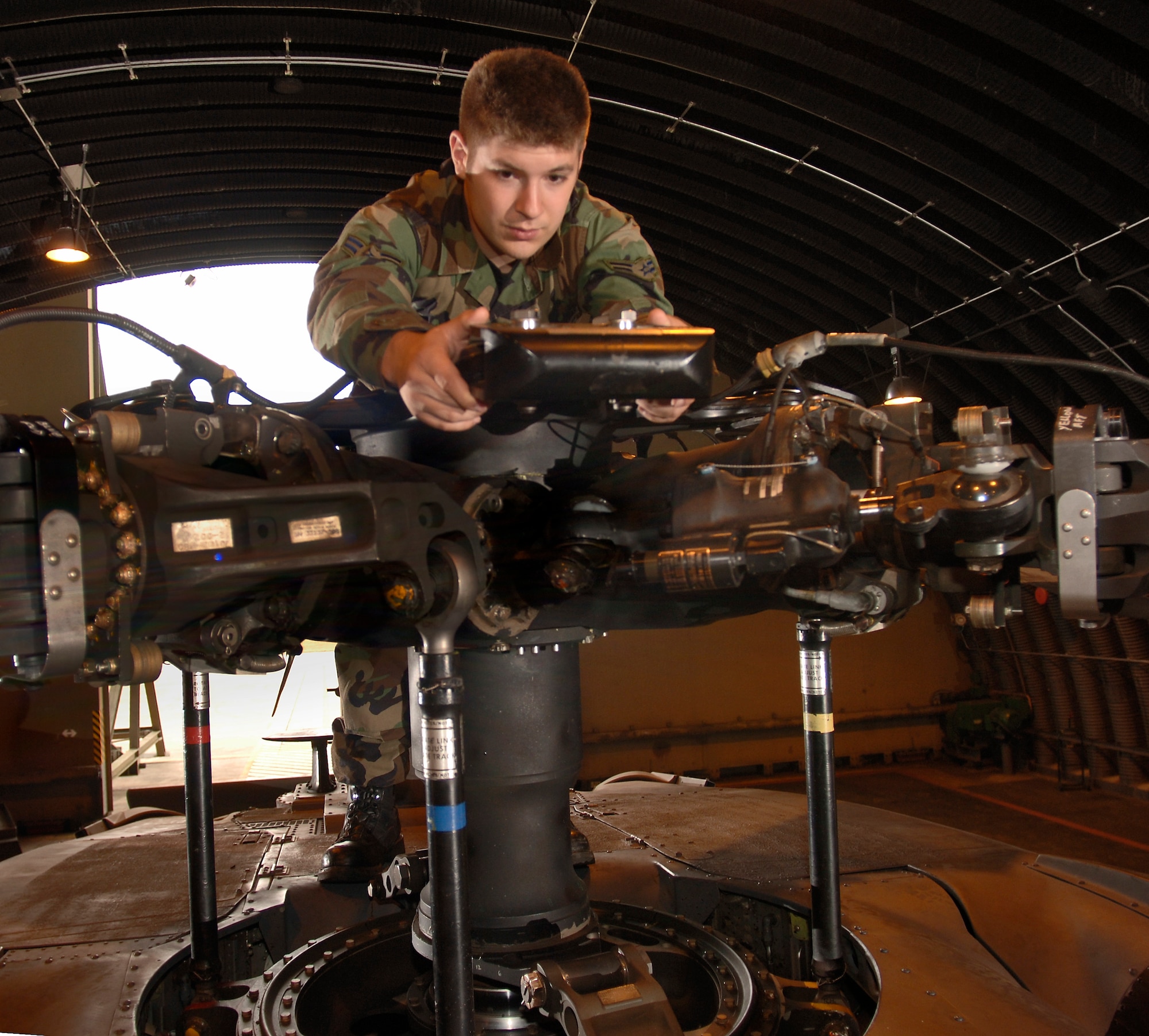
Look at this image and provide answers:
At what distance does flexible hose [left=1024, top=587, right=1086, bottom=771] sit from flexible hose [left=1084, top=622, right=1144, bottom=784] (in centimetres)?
76

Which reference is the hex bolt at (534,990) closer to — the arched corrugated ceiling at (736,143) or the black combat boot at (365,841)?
the black combat boot at (365,841)

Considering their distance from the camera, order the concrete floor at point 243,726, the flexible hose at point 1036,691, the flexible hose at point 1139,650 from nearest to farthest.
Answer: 1. the flexible hose at point 1139,650
2. the concrete floor at point 243,726
3. the flexible hose at point 1036,691

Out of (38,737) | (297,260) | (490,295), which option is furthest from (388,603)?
(297,260)

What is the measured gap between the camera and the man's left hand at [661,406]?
2176 mm

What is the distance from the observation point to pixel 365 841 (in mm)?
3896

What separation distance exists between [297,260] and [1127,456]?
1082 cm

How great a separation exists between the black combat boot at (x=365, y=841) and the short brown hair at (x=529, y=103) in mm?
2689

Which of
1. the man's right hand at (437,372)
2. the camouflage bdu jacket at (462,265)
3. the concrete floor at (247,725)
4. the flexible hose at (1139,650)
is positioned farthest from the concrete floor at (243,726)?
the flexible hose at (1139,650)

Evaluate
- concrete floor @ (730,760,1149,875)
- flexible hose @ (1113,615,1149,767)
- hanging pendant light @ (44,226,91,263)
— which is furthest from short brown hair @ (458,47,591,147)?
flexible hose @ (1113,615,1149,767)

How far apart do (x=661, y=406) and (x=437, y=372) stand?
63 centimetres

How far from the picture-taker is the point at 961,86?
759 centimetres

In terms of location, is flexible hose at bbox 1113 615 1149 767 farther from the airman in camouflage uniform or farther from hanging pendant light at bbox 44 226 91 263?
hanging pendant light at bbox 44 226 91 263

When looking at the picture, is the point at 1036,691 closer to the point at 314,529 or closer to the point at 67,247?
the point at 67,247

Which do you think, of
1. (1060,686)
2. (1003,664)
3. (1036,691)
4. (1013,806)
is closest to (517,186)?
(1013,806)
